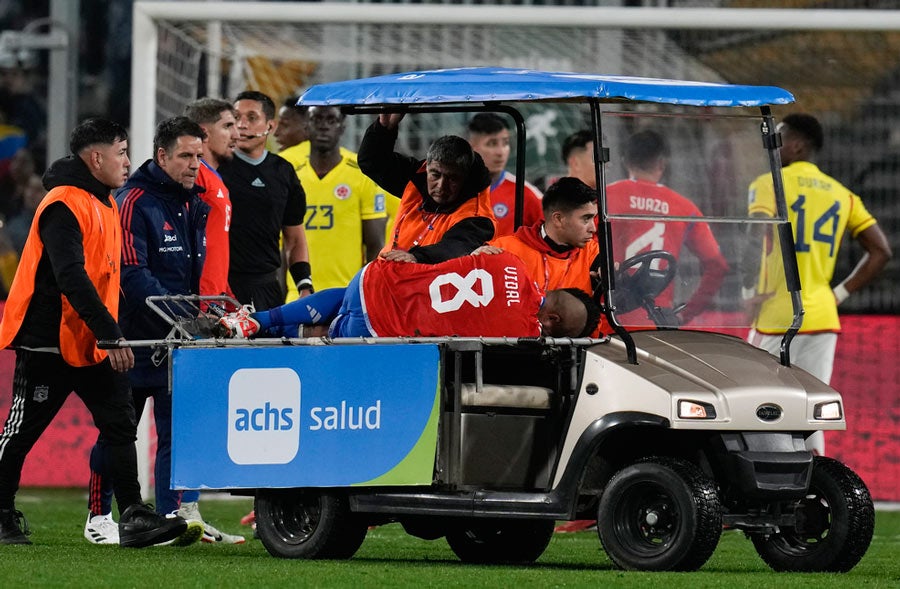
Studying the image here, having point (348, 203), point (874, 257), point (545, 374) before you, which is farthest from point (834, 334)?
point (545, 374)

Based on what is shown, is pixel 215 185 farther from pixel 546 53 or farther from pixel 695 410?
pixel 546 53

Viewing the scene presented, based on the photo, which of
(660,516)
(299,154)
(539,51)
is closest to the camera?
(660,516)

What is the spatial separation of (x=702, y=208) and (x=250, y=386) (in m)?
2.01

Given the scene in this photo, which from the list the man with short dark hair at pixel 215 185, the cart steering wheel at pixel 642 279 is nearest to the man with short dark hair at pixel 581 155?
the man with short dark hair at pixel 215 185

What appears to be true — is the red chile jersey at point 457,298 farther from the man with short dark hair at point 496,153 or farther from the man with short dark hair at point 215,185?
the man with short dark hair at point 496,153

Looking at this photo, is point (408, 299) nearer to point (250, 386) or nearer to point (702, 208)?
point (250, 386)

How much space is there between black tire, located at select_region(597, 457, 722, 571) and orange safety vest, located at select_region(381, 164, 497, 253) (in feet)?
5.17

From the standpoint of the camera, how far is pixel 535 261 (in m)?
8.70

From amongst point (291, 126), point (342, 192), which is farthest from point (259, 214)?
point (291, 126)

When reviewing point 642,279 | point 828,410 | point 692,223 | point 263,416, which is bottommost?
point 263,416

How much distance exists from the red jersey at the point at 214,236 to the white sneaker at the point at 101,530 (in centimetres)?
116

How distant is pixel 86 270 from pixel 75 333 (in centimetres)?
28

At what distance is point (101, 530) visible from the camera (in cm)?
935

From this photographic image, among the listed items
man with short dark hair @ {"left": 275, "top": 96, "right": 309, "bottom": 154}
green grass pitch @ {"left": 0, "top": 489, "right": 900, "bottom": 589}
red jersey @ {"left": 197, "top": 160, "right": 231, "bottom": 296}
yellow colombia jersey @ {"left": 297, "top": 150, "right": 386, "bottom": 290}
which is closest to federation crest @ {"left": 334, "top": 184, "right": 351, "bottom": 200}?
yellow colombia jersey @ {"left": 297, "top": 150, "right": 386, "bottom": 290}
